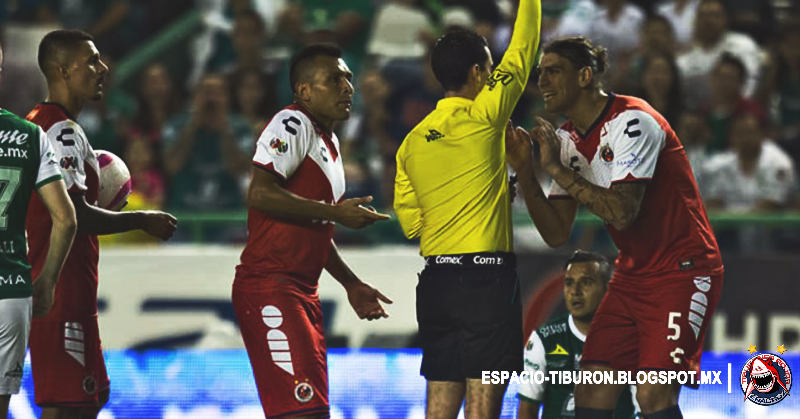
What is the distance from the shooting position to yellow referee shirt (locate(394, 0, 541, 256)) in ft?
23.1

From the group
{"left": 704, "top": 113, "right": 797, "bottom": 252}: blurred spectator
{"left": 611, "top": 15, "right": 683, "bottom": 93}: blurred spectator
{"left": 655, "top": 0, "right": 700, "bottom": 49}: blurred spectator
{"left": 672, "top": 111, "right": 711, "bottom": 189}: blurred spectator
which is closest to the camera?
{"left": 704, "top": 113, "right": 797, "bottom": 252}: blurred spectator

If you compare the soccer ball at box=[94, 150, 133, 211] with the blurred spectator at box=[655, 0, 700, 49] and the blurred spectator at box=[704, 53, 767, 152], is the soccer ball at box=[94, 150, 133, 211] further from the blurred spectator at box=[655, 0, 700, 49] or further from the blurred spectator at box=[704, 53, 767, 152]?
the blurred spectator at box=[655, 0, 700, 49]

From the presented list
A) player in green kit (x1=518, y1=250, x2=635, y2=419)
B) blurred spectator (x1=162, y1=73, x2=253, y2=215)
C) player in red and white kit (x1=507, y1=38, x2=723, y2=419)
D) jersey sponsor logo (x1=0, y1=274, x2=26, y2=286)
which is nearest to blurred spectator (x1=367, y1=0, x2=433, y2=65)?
blurred spectator (x1=162, y1=73, x2=253, y2=215)

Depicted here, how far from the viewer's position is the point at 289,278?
729cm

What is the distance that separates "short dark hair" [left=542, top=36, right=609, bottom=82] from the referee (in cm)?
37

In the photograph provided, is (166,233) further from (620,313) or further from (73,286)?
(620,313)

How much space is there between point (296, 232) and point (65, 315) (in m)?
1.31

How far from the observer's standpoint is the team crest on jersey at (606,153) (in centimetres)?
729

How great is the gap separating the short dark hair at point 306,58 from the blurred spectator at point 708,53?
20.6 ft

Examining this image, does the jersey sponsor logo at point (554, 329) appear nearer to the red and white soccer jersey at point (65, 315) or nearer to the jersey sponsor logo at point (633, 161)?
the jersey sponsor logo at point (633, 161)

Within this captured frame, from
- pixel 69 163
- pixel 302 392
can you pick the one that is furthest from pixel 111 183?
pixel 302 392

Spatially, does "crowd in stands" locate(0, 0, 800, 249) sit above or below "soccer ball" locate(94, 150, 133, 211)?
above

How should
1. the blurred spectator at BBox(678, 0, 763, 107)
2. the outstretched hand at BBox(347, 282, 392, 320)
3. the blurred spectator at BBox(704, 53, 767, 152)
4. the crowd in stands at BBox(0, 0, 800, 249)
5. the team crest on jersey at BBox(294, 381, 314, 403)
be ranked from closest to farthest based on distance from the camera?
the team crest on jersey at BBox(294, 381, 314, 403)
the outstretched hand at BBox(347, 282, 392, 320)
the crowd in stands at BBox(0, 0, 800, 249)
the blurred spectator at BBox(704, 53, 767, 152)
the blurred spectator at BBox(678, 0, 763, 107)

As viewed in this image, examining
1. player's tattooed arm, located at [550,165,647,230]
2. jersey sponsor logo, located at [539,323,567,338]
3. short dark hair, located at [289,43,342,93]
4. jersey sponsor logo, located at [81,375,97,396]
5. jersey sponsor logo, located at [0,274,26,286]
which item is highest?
short dark hair, located at [289,43,342,93]
